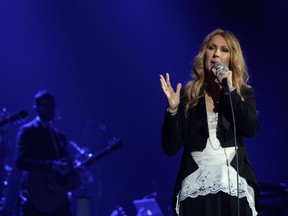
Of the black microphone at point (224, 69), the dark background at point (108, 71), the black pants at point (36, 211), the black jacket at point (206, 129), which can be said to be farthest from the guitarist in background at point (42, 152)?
the black microphone at point (224, 69)

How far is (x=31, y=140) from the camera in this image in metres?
5.84

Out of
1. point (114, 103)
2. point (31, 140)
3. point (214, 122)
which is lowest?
point (214, 122)

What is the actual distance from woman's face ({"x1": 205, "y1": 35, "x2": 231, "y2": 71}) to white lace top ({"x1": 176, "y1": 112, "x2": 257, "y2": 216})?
1.19 feet

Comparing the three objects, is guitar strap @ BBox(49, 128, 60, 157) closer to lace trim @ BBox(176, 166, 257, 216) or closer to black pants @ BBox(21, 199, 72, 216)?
black pants @ BBox(21, 199, 72, 216)

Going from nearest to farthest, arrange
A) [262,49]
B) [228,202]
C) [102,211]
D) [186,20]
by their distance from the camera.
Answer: [228,202]
[262,49]
[186,20]
[102,211]

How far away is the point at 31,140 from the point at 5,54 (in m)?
3.35

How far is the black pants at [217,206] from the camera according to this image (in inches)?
98.5

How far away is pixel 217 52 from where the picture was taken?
2.76 metres

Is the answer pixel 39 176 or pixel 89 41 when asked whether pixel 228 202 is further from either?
pixel 89 41

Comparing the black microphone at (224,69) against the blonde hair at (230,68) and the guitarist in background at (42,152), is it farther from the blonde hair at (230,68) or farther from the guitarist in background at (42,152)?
the guitarist in background at (42,152)

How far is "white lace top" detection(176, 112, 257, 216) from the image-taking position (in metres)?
2.51

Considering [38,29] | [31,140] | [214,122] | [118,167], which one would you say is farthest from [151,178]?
[214,122]

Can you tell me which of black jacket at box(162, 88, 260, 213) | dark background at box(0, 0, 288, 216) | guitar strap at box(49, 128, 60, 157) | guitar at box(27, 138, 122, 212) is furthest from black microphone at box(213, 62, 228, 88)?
dark background at box(0, 0, 288, 216)

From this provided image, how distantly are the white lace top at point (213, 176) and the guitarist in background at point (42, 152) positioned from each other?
3.22m
